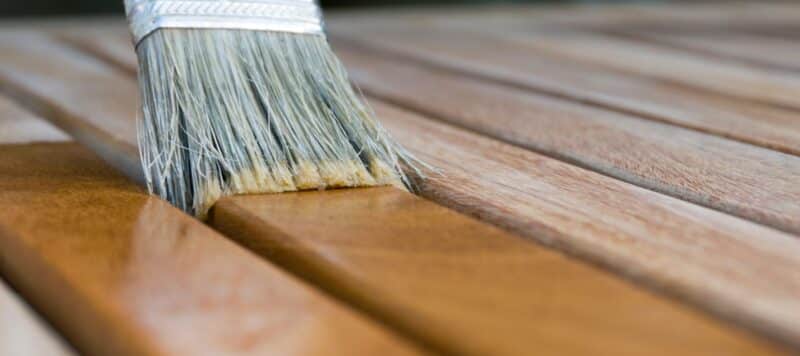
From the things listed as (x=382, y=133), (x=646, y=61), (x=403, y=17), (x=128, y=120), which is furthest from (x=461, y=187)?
(x=403, y=17)

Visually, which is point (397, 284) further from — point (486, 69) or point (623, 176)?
point (486, 69)

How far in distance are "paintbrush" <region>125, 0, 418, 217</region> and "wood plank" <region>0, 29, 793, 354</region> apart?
0.11 ft

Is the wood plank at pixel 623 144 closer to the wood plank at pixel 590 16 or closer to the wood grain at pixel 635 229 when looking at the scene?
the wood grain at pixel 635 229

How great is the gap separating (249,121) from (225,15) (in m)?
0.09

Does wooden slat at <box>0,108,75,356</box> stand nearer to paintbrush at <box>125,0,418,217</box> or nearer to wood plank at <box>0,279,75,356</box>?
wood plank at <box>0,279,75,356</box>

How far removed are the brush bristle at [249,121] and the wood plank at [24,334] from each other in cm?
17

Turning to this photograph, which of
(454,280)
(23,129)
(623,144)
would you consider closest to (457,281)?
(454,280)

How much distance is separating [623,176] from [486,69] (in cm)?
51

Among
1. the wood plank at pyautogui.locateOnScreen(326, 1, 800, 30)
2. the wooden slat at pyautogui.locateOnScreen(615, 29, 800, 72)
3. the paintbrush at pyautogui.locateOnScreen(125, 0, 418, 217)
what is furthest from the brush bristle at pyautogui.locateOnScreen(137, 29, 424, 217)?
the wood plank at pyautogui.locateOnScreen(326, 1, 800, 30)

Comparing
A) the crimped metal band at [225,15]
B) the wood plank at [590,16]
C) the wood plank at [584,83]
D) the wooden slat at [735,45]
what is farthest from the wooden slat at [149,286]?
the wood plank at [590,16]

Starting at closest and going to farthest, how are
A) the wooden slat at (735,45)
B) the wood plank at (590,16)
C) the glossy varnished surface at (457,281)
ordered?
the glossy varnished surface at (457,281), the wooden slat at (735,45), the wood plank at (590,16)

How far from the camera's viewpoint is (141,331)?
439mm

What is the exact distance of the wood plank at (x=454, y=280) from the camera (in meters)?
0.43

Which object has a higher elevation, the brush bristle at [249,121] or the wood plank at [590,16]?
the brush bristle at [249,121]
